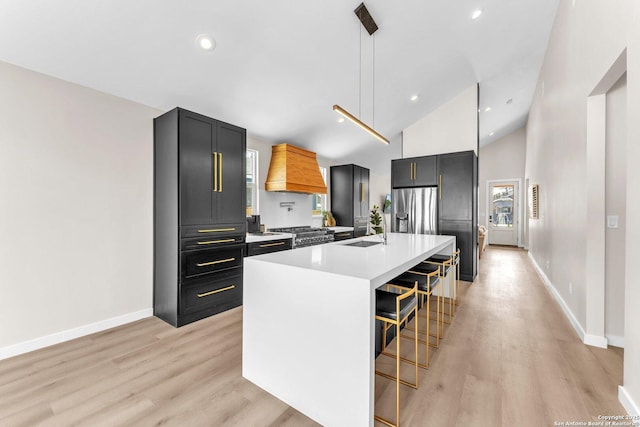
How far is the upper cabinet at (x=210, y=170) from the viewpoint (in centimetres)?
290

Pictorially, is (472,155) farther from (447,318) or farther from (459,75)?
(447,318)

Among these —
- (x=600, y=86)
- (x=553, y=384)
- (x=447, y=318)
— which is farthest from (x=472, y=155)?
(x=553, y=384)

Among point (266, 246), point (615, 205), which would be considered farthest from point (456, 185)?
point (266, 246)

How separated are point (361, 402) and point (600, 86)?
3.05 metres

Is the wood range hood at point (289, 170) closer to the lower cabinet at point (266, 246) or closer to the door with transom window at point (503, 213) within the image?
the lower cabinet at point (266, 246)

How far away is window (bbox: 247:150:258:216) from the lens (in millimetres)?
4531

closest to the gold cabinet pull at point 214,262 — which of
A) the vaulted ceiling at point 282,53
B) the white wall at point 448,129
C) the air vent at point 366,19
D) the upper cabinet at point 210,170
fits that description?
the upper cabinet at point 210,170

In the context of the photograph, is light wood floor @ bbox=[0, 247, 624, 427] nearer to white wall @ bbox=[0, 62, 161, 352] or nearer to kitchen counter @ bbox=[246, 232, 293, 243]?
white wall @ bbox=[0, 62, 161, 352]

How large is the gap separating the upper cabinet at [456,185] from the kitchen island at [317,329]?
308cm

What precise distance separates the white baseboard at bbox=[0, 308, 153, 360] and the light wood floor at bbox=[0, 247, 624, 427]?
7 centimetres

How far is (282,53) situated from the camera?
298 centimetres

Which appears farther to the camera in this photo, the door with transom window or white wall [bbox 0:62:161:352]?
the door with transom window

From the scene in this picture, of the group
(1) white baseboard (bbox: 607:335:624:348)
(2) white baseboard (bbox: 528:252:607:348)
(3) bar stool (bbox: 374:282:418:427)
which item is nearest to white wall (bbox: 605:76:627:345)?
(1) white baseboard (bbox: 607:335:624:348)

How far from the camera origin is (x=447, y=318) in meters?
3.05
